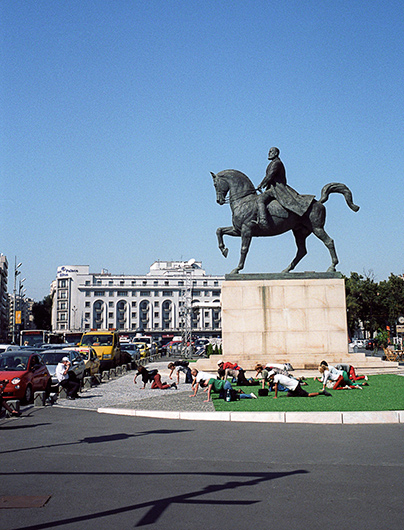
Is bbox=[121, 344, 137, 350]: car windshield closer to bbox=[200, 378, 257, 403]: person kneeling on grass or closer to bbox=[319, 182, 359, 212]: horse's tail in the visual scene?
bbox=[319, 182, 359, 212]: horse's tail

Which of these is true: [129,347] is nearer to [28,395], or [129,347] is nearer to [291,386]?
[28,395]

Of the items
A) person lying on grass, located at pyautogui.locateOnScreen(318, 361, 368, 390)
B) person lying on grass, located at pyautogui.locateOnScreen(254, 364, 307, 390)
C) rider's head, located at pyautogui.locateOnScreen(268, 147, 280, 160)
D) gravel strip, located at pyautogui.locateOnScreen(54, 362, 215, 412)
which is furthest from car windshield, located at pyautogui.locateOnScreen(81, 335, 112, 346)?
person lying on grass, located at pyautogui.locateOnScreen(318, 361, 368, 390)

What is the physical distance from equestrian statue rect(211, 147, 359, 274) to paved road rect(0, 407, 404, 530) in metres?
11.6

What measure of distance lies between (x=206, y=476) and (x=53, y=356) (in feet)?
54.1

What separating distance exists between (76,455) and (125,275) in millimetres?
120077

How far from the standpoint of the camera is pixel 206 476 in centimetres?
650

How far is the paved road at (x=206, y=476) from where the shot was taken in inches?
195

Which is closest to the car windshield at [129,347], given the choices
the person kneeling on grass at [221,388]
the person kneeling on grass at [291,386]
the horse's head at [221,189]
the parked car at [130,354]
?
the parked car at [130,354]

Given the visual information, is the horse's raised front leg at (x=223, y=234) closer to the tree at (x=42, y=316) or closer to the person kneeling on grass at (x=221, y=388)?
the person kneeling on grass at (x=221, y=388)

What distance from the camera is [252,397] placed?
14.5 m

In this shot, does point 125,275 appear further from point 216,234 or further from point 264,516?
point 264,516

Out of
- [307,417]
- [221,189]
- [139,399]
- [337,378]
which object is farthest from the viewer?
[221,189]

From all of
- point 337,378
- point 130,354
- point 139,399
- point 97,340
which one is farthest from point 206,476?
point 130,354

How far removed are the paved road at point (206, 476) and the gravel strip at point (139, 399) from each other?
9.39ft
